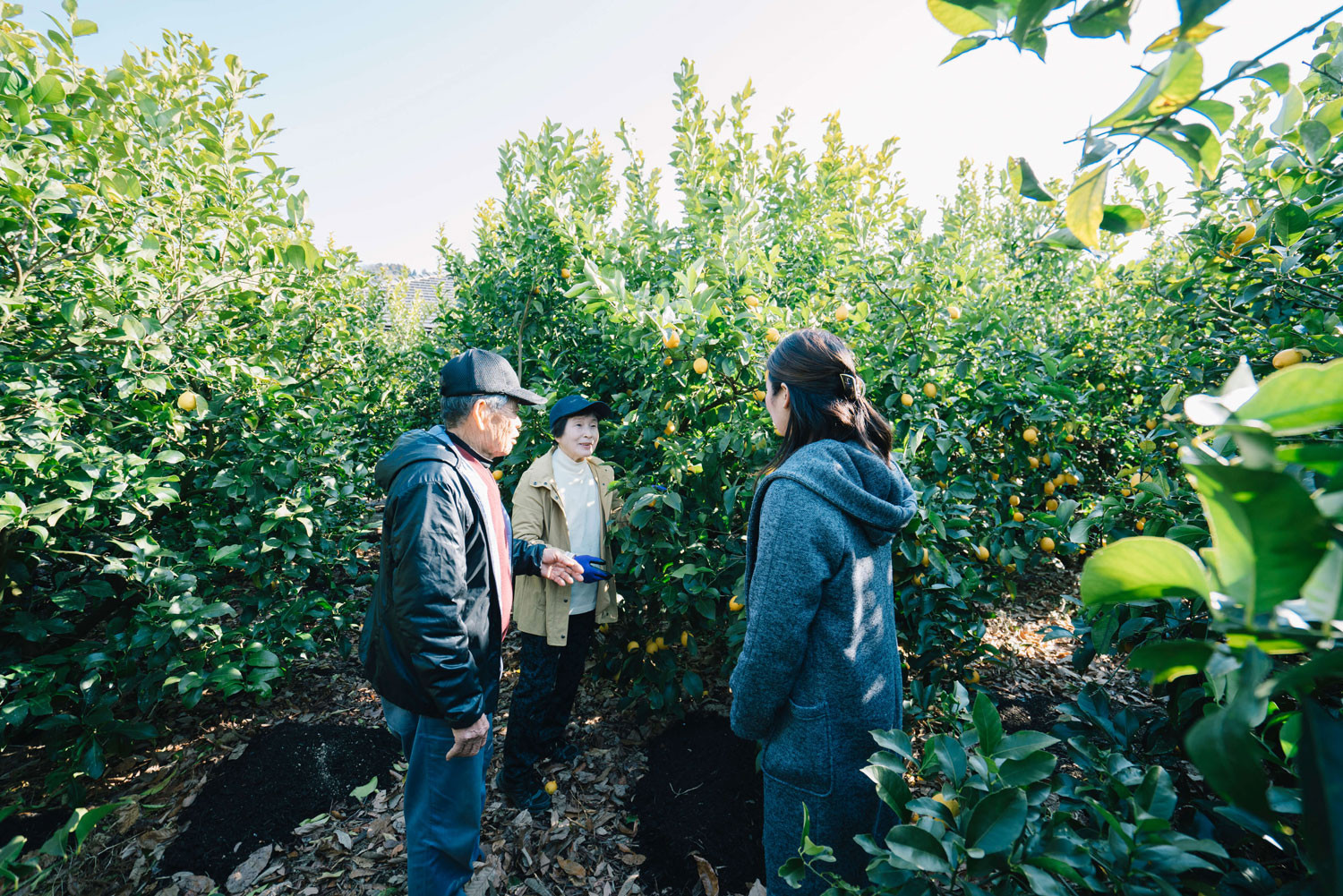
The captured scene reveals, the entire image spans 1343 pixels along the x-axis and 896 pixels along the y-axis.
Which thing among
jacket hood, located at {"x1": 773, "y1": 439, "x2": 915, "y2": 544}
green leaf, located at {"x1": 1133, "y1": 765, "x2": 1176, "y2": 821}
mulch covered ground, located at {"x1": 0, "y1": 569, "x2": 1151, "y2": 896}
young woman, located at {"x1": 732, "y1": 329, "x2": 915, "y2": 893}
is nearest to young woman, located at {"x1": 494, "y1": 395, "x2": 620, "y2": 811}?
mulch covered ground, located at {"x1": 0, "y1": 569, "x2": 1151, "y2": 896}

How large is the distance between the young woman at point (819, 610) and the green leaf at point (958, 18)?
0.94 meters

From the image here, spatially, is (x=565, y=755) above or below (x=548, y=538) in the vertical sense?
below

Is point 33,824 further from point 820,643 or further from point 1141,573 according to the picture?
point 1141,573

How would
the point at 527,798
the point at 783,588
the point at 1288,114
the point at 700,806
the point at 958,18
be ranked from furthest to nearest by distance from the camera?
the point at 527,798 < the point at 700,806 < the point at 783,588 < the point at 1288,114 < the point at 958,18

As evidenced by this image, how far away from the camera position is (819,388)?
5.38 feet

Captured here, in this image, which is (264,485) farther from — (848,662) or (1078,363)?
(1078,363)

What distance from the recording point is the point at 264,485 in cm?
335

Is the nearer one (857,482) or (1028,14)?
(1028,14)

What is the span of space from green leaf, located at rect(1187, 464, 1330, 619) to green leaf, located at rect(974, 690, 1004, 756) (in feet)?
2.25

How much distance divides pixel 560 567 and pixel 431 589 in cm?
93

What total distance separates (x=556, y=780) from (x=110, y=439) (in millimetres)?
2868

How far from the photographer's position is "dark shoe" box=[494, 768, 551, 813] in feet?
9.66

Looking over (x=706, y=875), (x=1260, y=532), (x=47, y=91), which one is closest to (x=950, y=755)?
(x=1260, y=532)

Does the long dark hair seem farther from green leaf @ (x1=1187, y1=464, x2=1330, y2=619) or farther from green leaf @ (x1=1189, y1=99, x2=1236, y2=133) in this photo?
green leaf @ (x1=1187, y1=464, x2=1330, y2=619)
